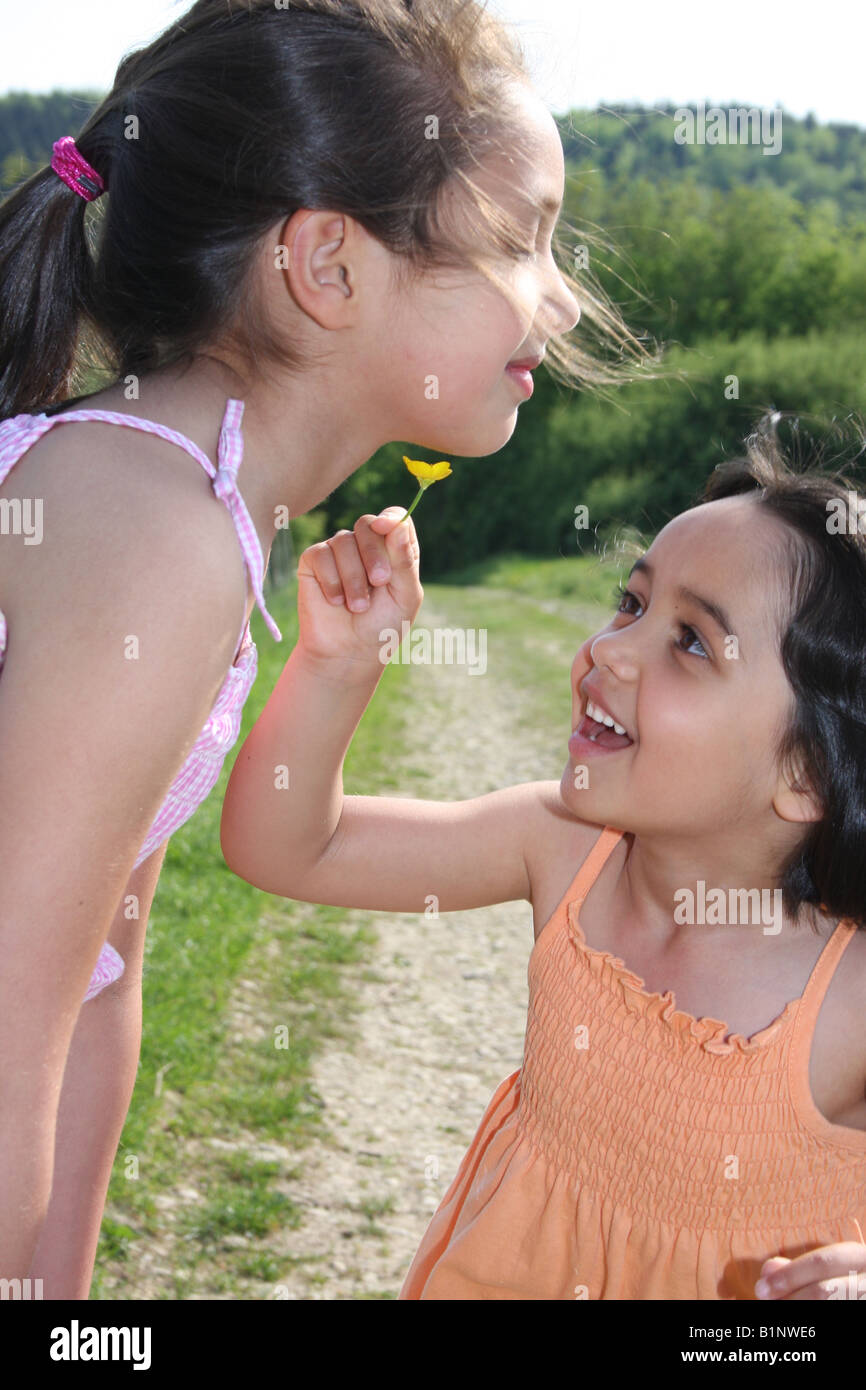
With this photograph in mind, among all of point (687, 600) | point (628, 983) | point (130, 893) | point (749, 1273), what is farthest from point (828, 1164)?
point (130, 893)

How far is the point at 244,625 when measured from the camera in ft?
4.62

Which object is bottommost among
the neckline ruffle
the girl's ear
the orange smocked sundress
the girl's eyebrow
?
the orange smocked sundress

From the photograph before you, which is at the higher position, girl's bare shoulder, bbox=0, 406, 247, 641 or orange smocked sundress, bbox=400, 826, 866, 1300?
girl's bare shoulder, bbox=0, 406, 247, 641

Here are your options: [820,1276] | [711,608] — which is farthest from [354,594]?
[820,1276]

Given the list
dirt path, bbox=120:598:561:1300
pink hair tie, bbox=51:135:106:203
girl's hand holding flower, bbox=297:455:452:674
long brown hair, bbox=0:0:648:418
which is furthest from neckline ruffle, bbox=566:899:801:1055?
dirt path, bbox=120:598:561:1300

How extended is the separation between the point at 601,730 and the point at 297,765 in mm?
435

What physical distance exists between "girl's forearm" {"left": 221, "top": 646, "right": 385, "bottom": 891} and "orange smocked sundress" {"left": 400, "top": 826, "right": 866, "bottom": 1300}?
1.39 ft

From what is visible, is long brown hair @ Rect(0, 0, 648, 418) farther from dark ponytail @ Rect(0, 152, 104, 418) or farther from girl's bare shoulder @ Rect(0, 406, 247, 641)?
girl's bare shoulder @ Rect(0, 406, 247, 641)

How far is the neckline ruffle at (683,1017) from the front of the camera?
1.69 meters

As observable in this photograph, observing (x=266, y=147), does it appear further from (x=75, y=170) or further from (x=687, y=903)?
(x=687, y=903)

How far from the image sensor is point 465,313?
148 cm

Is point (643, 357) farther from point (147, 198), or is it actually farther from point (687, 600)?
point (147, 198)

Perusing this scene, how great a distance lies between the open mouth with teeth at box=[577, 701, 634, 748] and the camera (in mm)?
1780

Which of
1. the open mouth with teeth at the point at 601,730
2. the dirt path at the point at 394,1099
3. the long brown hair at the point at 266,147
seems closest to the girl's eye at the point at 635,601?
the open mouth with teeth at the point at 601,730
